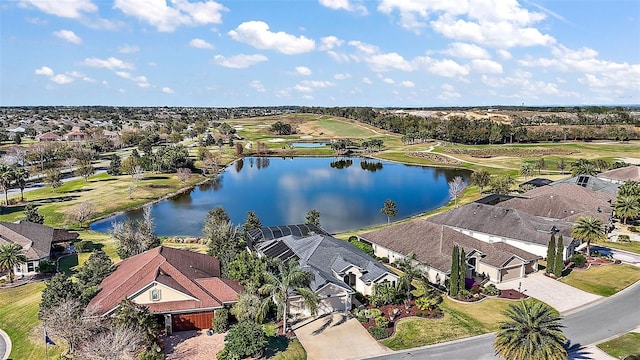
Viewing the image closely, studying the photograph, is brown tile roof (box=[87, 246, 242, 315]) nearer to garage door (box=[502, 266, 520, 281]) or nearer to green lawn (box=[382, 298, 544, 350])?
green lawn (box=[382, 298, 544, 350])

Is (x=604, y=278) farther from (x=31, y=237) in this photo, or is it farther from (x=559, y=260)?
(x=31, y=237)

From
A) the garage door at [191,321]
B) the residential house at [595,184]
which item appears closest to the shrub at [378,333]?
the garage door at [191,321]

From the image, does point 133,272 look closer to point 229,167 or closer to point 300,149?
point 229,167

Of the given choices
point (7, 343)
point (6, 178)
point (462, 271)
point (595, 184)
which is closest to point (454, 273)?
point (462, 271)

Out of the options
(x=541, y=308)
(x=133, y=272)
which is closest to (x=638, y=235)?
(x=541, y=308)

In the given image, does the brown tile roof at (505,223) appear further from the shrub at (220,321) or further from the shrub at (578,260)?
the shrub at (220,321)
